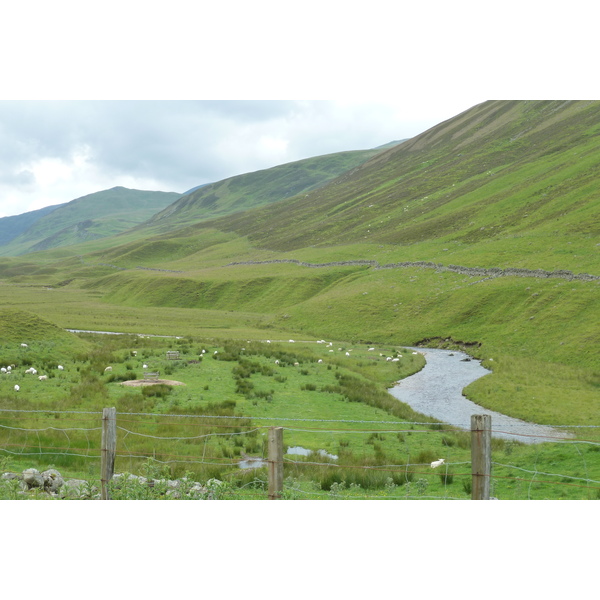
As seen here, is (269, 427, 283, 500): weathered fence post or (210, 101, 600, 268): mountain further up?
(210, 101, 600, 268): mountain

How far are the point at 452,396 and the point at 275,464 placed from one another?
28.1m

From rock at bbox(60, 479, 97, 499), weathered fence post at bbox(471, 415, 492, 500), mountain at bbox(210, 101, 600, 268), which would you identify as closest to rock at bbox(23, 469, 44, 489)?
rock at bbox(60, 479, 97, 499)

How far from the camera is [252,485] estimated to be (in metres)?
15.2

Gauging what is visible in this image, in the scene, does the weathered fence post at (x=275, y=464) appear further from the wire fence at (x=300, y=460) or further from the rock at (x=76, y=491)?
the rock at (x=76, y=491)

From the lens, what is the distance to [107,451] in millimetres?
12680

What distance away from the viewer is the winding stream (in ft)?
91.0

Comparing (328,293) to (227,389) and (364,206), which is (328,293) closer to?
(227,389)

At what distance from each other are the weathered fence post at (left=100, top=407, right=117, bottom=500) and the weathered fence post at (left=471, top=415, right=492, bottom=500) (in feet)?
27.9

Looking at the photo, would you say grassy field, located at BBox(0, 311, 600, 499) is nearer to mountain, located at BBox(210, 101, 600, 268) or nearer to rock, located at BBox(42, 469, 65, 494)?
rock, located at BBox(42, 469, 65, 494)

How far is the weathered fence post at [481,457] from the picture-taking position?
10719mm

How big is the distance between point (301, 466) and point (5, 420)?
12.6m

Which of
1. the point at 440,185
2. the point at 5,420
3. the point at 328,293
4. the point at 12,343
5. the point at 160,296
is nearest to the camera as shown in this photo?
the point at 5,420

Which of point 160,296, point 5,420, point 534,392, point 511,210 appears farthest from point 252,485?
point 160,296

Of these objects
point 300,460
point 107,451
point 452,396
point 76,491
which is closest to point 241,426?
point 300,460
